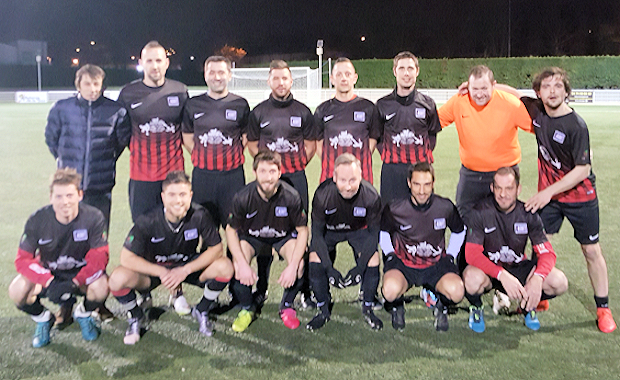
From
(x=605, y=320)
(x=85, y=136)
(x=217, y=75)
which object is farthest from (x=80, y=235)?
(x=605, y=320)

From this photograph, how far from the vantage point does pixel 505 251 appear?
3295mm

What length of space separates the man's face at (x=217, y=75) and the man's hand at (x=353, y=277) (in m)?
1.64

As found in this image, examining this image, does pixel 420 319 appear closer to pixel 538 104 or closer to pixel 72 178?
pixel 538 104

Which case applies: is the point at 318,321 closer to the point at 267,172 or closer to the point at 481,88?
the point at 267,172

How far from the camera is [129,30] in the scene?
47.6 metres

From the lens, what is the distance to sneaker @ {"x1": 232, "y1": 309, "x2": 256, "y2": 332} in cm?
323

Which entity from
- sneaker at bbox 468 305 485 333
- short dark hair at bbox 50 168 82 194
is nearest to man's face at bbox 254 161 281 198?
short dark hair at bbox 50 168 82 194

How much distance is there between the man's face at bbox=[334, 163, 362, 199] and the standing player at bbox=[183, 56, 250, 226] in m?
0.95

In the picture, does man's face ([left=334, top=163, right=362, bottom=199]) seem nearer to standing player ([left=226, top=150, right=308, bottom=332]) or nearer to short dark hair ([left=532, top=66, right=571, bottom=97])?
standing player ([left=226, top=150, right=308, bottom=332])

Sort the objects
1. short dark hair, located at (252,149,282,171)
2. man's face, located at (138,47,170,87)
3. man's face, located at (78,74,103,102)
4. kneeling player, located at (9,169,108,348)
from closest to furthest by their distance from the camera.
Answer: kneeling player, located at (9,169,108,348), short dark hair, located at (252,149,282,171), man's face, located at (78,74,103,102), man's face, located at (138,47,170,87)

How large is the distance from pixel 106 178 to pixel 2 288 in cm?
111

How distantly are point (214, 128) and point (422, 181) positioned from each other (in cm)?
157

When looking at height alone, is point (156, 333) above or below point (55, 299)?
below

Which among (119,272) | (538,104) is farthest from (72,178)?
(538,104)
